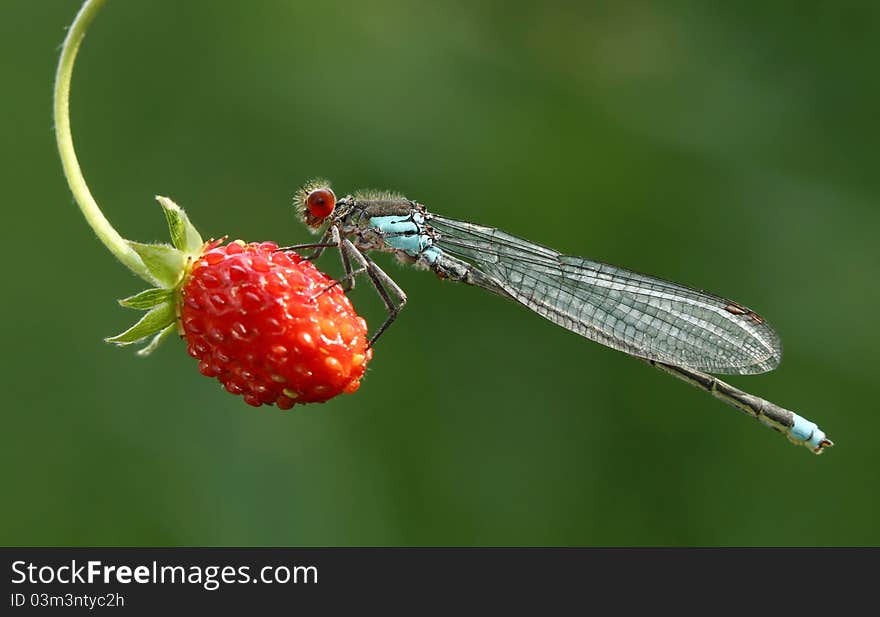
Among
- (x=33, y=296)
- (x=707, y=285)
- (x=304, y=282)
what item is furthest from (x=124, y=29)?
(x=707, y=285)

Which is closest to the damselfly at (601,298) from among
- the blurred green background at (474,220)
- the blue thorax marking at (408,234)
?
the blue thorax marking at (408,234)

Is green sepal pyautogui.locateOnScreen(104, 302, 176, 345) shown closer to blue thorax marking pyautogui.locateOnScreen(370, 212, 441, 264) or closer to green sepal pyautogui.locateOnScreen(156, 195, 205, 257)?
green sepal pyautogui.locateOnScreen(156, 195, 205, 257)

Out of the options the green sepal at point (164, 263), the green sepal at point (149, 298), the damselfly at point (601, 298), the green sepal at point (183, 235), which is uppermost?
the damselfly at point (601, 298)

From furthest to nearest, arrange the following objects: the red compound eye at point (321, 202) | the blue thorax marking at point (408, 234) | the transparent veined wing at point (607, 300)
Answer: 1. the transparent veined wing at point (607, 300)
2. the blue thorax marking at point (408, 234)
3. the red compound eye at point (321, 202)

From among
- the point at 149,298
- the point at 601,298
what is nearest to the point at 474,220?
the point at 601,298

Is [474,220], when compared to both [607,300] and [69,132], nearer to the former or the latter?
[607,300]

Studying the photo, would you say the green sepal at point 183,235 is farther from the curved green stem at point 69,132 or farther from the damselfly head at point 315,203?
the damselfly head at point 315,203
